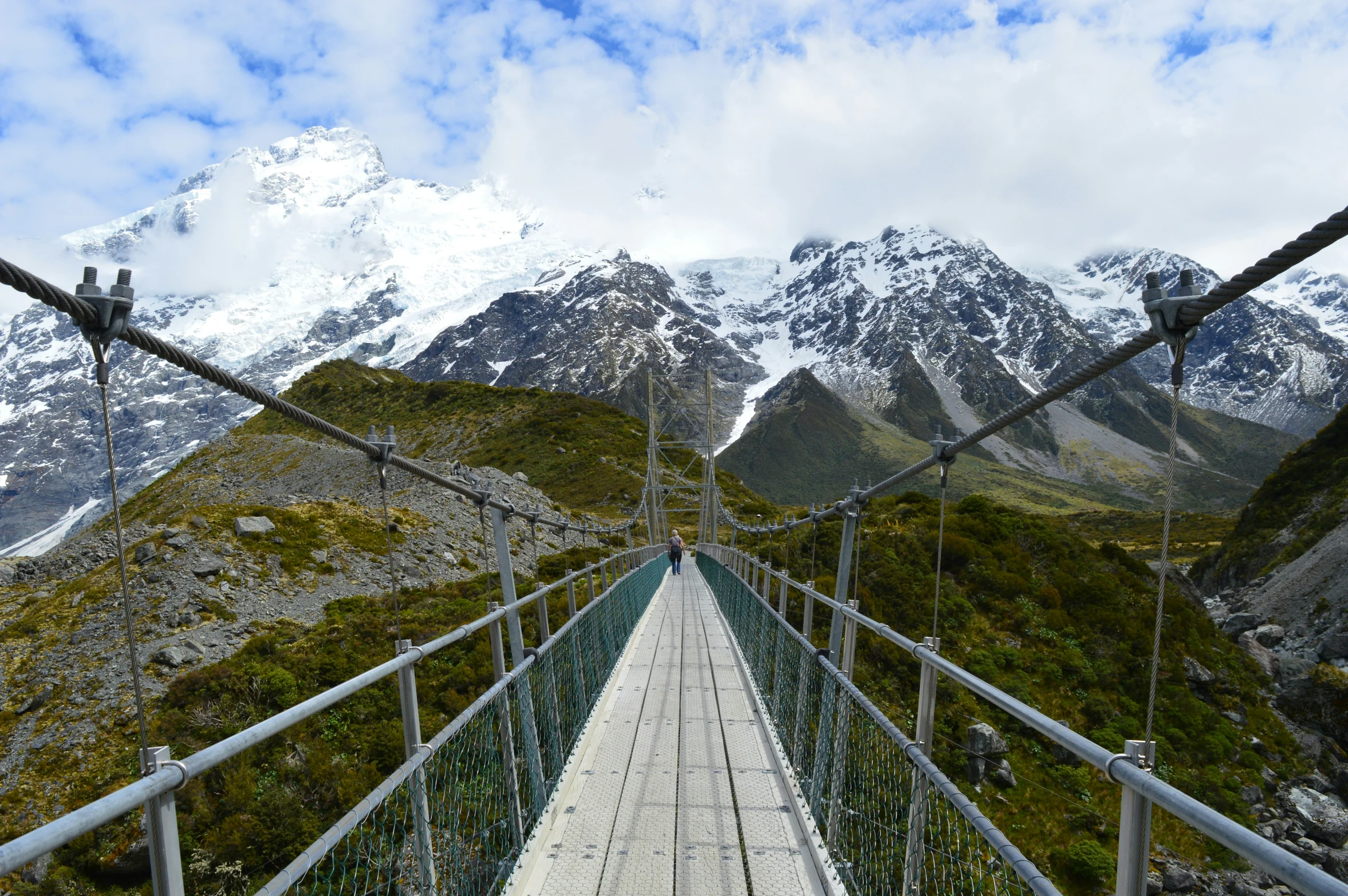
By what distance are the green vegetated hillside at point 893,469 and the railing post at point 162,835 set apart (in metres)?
117

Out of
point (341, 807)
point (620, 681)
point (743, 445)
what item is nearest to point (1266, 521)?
point (620, 681)

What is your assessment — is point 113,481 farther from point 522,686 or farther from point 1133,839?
point 522,686

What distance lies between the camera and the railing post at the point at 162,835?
1470 millimetres

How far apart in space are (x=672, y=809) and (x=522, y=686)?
4.24 ft

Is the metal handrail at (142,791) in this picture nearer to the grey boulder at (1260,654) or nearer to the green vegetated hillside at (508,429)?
the grey boulder at (1260,654)

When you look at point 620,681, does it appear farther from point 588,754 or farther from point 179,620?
point 179,620

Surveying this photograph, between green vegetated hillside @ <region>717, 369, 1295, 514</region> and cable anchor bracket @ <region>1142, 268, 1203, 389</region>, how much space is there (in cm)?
11616

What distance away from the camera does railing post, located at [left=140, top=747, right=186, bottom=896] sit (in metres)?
1.47

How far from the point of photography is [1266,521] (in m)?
30.1

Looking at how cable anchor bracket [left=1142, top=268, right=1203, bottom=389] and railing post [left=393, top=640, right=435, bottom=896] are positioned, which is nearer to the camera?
cable anchor bracket [left=1142, top=268, right=1203, bottom=389]

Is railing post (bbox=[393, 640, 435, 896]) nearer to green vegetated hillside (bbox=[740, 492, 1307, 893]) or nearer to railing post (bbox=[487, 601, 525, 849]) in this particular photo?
railing post (bbox=[487, 601, 525, 849])

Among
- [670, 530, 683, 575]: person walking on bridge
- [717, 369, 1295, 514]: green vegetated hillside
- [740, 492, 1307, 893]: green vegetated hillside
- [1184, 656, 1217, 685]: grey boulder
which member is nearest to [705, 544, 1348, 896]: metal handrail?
[740, 492, 1307, 893]: green vegetated hillside

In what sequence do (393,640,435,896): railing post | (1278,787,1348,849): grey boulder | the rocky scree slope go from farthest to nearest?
(1278,787,1348,849): grey boulder → the rocky scree slope → (393,640,435,896): railing post

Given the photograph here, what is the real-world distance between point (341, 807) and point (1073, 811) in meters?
9.59
